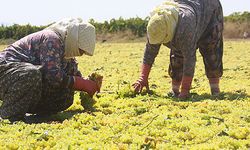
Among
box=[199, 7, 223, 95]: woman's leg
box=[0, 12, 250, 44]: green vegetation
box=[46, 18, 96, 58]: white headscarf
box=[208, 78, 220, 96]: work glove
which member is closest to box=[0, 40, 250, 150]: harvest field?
box=[208, 78, 220, 96]: work glove

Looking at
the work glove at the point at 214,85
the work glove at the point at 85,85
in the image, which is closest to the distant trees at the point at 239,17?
the work glove at the point at 214,85

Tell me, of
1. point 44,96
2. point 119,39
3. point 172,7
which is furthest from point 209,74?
point 119,39

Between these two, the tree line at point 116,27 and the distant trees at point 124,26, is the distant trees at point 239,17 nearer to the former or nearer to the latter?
the tree line at point 116,27

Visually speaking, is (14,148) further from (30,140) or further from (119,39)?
(119,39)

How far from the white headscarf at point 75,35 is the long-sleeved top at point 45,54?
0.11m

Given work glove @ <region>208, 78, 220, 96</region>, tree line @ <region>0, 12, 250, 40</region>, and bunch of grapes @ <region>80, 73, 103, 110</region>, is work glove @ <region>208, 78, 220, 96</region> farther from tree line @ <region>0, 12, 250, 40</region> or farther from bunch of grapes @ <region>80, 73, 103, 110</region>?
tree line @ <region>0, 12, 250, 40</region>

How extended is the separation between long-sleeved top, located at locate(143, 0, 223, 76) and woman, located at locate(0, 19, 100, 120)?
1.35 metres

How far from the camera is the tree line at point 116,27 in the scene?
33375 mm

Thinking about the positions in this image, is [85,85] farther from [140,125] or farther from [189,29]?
[189,29]

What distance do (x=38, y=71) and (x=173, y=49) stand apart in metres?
2.52

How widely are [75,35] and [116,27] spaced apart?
2872 centimetres

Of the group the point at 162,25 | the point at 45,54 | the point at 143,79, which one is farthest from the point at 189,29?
the point at 45,54

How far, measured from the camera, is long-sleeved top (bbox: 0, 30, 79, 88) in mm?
5664

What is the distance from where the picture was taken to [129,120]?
5.55 meters
